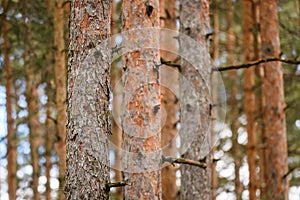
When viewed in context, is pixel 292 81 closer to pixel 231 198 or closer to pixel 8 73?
pixel 231 198

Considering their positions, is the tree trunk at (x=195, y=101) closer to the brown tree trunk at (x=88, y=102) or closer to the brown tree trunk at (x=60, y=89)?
the brown tree trunk at (x=60, y=89)

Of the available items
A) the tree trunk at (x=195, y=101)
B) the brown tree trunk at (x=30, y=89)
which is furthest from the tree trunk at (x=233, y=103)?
the tree trunk at (x=195, y=101)

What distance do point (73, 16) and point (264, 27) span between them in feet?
19.5

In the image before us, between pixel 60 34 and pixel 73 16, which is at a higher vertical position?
pixel 60 34

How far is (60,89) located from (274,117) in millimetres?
3537

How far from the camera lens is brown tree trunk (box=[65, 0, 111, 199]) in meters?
3.85

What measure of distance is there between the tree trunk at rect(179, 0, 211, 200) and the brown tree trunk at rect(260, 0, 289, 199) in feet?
9.37

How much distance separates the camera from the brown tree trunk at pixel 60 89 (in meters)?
8.16

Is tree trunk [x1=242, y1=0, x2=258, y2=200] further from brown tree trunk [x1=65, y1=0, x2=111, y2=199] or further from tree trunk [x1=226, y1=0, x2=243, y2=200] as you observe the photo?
brown tree trunk [x1=65, y1=0, x2=111, y2=199]

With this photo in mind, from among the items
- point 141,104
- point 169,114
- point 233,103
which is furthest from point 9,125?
point 141,104

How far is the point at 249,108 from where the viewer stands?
1077 cm

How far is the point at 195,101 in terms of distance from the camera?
21.9 feet

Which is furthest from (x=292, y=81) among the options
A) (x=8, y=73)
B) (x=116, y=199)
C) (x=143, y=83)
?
(x=143, y=83)

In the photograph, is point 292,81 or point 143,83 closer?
point 143,83
